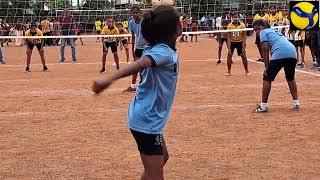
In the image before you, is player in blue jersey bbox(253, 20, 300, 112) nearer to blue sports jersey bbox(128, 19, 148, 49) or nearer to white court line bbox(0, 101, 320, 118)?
white court line bbox(0, 101, 320, 118)

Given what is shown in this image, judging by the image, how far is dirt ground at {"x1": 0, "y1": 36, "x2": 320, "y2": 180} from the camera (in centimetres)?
550

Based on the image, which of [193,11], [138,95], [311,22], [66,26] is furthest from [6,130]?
[193,11]

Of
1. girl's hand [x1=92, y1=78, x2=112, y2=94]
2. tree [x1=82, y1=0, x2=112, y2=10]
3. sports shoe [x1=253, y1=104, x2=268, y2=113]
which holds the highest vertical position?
tree [x1=82, y1=0, x2=112, y2=10]

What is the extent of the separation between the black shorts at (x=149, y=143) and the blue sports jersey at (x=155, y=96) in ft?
0.11

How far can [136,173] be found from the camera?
536cm

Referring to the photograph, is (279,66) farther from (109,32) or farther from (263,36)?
(109,32)

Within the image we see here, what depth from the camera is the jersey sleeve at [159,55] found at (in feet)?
10.9

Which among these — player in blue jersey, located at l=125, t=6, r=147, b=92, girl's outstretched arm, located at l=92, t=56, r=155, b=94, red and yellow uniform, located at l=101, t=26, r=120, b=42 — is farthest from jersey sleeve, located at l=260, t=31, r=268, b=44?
red and yellow uniform, located at l=101, t=26, r=120, b=42

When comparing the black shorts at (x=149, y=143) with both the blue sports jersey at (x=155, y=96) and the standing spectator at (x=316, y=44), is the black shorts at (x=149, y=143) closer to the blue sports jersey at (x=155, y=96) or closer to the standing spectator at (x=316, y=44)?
the blue sports jersey at (x=155, y=96)

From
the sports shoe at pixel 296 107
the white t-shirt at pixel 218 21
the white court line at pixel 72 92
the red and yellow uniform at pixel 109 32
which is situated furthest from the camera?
the white t-shirt at pixel 218 21

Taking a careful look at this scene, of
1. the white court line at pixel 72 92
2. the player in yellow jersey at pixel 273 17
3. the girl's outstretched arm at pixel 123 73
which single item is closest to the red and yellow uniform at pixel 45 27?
the player in yellow jersey at pixel 273 17

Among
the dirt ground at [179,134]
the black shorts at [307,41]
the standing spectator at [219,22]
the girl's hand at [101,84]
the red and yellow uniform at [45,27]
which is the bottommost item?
the dirt ground at [179,134]
